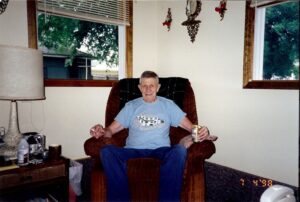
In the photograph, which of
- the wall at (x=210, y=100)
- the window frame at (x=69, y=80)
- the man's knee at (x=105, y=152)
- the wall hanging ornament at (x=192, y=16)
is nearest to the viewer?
the man's knee at (x=105, y=152)

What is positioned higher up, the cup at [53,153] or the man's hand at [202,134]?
the man's hand at [202,134]

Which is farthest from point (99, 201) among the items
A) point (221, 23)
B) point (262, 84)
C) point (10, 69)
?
point (221, 23)

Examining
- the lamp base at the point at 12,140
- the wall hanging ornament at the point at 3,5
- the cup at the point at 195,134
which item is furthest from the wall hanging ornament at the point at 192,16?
the lamp base at the point at 12,140

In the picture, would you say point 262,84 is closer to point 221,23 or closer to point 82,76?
point 221,23

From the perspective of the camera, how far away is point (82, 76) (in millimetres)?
2598

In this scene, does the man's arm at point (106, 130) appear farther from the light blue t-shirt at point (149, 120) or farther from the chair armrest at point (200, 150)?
the chair armrest at point (200, 150)

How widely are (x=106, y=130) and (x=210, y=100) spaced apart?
1042 mm

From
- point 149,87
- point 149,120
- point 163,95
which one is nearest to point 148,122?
point 149,120

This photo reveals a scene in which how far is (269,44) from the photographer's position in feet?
6.77

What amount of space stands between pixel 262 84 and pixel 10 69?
180 cm

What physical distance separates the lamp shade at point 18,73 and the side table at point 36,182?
1.52 ft

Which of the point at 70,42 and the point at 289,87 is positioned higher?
the point at 70,42

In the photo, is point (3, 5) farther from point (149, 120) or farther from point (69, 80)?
point (149, 120)

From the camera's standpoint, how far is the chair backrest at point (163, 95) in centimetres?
221
